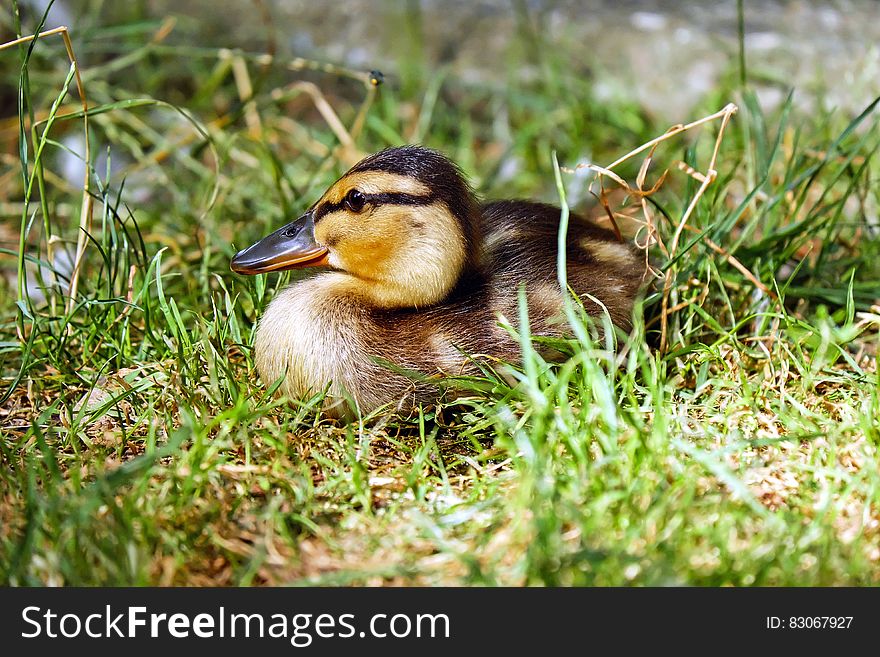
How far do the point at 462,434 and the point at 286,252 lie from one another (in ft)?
2.21

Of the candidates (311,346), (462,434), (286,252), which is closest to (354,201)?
(286,252)

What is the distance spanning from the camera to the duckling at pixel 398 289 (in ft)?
7.88

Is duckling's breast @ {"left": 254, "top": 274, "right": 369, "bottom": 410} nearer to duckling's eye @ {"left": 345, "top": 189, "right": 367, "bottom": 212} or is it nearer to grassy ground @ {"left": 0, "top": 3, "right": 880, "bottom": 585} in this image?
grassy ground @ {"left": 0, "top": 3, "right": 880, "bottom": 585}

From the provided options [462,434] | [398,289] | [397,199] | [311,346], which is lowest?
[462,434]

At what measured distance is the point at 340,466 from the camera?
225 centimetres

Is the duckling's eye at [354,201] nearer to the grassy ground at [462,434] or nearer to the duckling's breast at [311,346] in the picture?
the duckling's breast at [311,346]

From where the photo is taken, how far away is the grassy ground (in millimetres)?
1866

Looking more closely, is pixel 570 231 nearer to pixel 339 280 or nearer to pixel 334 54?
pixel 339 280

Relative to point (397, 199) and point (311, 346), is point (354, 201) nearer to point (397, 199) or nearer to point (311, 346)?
point (397, 199)

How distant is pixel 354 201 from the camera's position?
247cm

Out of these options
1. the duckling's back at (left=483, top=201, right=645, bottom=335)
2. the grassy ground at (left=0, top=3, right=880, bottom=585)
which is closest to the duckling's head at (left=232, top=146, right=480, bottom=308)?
the duckling's back at (left=483, top=201, right=645, bottom=335)

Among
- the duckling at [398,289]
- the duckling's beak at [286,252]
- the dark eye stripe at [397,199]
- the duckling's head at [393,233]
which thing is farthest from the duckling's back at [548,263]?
the duckling's beak at [286,252]

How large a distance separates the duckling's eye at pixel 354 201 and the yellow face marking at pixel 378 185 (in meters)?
0.01

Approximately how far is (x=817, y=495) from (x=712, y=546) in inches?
16.2
